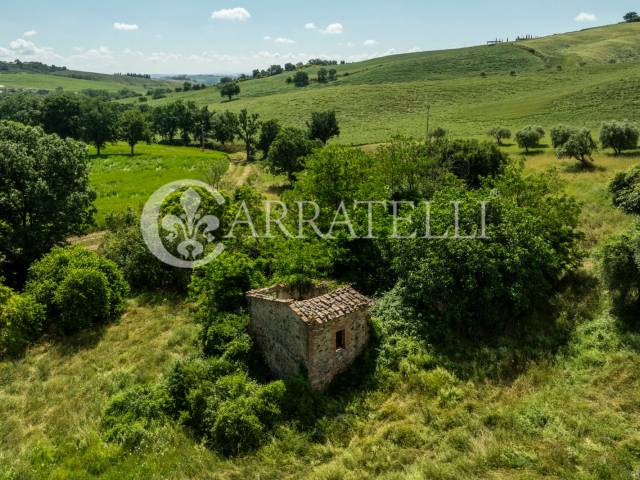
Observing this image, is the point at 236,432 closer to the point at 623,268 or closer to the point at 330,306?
the point at 330,306

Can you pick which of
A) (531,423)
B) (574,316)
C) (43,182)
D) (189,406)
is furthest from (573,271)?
(43,182)

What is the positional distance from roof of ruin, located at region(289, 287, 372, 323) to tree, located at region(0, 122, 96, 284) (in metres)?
18.1

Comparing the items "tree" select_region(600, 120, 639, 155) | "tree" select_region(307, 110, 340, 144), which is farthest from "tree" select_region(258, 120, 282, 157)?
"tree" select_region(600, 120, 639, 155)

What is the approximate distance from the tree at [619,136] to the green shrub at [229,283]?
3643cm

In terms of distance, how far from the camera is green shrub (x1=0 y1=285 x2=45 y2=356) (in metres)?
18.2

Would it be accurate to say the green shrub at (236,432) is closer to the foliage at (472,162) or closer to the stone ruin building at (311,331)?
the stone ruin building at (311,331)

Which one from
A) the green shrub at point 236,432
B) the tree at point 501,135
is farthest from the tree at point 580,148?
the green shrub at point 236,432

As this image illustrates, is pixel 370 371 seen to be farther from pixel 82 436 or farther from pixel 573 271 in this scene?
pixel 573 271

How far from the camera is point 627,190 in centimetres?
2498

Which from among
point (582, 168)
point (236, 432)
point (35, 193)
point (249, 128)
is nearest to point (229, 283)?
point (236, 432)

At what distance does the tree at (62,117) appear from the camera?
67.4 metres

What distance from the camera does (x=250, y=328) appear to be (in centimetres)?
1617

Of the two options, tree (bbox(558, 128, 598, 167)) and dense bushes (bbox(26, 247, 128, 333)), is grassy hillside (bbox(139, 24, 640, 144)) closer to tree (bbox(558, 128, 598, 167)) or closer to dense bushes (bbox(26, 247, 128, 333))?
tree (bbox(558, 128, 598, 167))

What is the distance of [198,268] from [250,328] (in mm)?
6241
